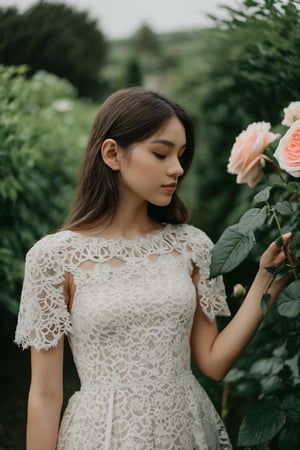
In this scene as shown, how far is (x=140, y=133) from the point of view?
1.99 metres

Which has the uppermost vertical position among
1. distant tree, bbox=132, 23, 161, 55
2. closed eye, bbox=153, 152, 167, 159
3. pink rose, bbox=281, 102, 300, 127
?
pink rose, bbox=281, 102, 300, 127

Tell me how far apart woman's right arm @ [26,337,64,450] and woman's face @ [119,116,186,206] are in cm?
54

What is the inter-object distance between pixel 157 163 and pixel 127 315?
18.7 inches

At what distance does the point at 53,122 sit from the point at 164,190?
2874 mm

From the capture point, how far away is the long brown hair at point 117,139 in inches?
78.9

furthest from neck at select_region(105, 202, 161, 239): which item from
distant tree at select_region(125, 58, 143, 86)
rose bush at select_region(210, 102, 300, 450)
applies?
distant tree at select_region(125, 58, 143, 86)

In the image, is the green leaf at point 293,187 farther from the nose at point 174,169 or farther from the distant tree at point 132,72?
the distant tree at point 132,72

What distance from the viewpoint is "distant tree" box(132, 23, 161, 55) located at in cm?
3344

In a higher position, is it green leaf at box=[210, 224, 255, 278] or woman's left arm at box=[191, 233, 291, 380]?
green leaf at box=[210, 224, 255, 278]

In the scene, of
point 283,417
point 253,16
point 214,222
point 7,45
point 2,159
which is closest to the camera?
point 283,417

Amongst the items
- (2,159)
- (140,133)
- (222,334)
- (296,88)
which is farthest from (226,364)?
(2,159)

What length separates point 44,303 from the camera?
195cm

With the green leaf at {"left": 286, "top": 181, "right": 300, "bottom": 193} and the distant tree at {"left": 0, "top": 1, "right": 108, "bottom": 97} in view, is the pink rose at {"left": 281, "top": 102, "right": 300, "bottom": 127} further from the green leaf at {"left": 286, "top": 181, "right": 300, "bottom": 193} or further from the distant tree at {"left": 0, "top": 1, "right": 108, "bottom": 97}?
the distant tree at {"left": 0, "top": 1, "right": 108, "bottom": 97}

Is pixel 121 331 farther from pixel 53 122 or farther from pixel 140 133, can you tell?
pixel 53 122
